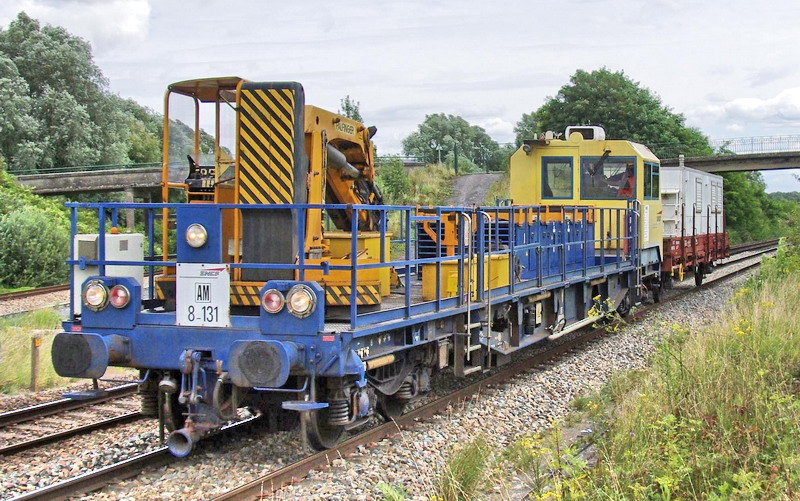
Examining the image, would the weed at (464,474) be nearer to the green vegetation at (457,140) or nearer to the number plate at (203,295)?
the number plate at (203,295)

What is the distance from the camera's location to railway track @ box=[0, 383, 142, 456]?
757cm

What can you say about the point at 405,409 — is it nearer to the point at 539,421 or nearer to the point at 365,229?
the point at 539,421

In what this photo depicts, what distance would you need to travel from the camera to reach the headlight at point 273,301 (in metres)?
6.48

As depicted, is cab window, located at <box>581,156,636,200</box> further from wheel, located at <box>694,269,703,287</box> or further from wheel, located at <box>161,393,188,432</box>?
wheel, located at <box>161,393,188,432</box>

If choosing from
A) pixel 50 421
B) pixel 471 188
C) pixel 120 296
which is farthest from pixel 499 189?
pixel 120 296

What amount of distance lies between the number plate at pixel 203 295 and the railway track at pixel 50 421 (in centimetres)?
185

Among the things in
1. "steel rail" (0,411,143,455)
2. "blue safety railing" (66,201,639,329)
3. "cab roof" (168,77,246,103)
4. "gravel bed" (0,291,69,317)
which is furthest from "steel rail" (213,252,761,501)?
"gravel bed" (0,291,69,317)

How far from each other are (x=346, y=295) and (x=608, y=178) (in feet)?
29.4

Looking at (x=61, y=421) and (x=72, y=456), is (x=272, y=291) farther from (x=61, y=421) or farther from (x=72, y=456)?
(x=61, y=421)

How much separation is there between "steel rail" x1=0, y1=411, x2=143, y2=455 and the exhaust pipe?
5.56ft

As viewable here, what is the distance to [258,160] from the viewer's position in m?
7.48

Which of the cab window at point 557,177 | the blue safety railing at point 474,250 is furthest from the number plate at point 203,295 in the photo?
the cab window at point 557,177

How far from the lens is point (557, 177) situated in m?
15.0

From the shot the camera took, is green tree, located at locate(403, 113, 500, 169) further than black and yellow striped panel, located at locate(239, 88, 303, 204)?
Yes
